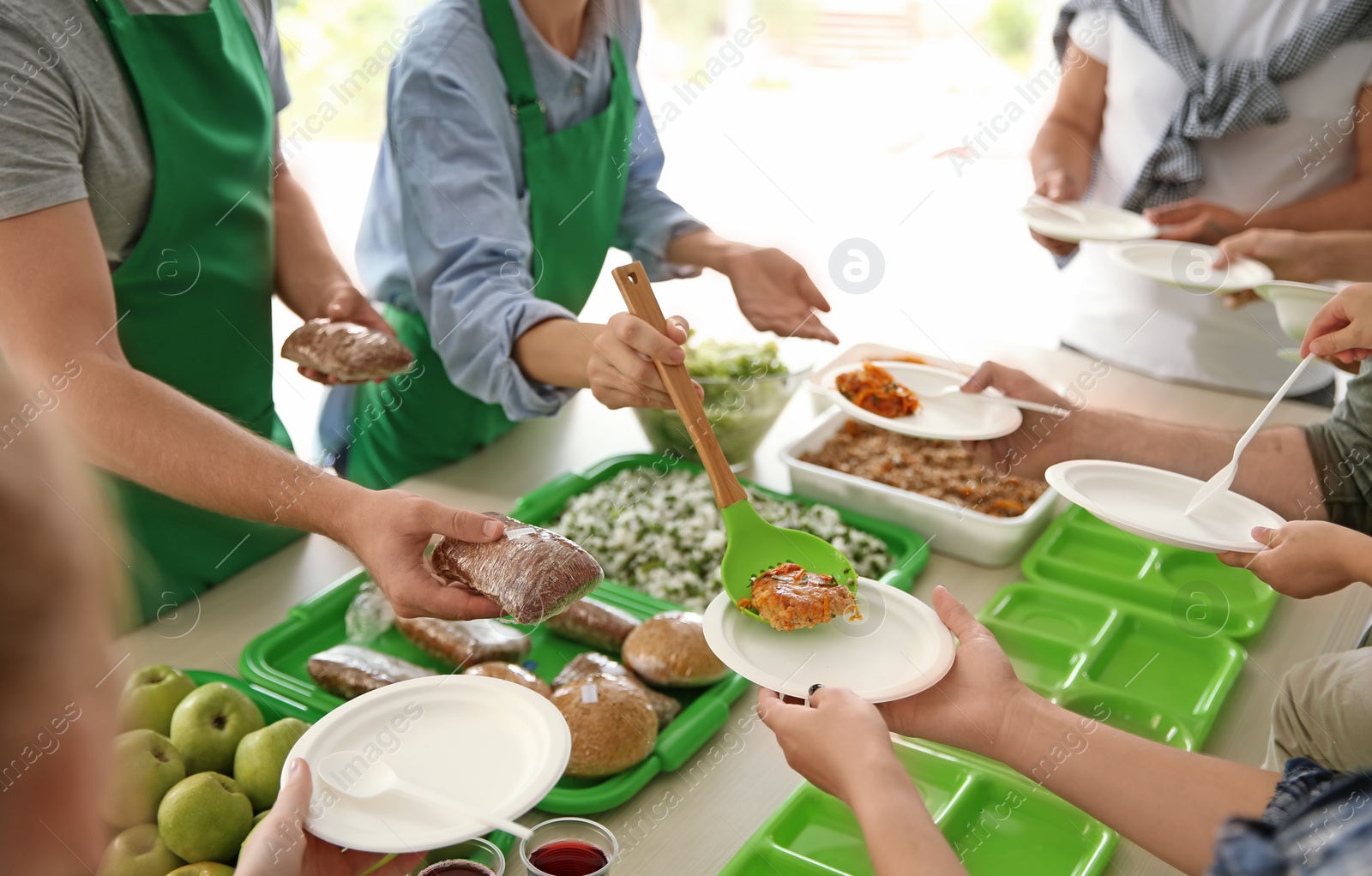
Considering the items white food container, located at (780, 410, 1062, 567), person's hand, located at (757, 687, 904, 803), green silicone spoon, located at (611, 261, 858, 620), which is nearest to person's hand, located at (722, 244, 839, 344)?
white food container, located at (780, 410, 1062, 567)

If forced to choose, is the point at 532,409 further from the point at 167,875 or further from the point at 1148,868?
the point at 1148,868

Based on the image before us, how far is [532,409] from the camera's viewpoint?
72.6 inches

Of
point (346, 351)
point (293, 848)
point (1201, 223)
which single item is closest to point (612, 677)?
point (293, 848)

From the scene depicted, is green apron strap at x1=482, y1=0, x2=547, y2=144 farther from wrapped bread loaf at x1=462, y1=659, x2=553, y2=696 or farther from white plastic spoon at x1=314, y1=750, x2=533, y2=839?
white plastic spoon at x1=314, y1=750, x2=533, y2=839

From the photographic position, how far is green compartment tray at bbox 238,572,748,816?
1.28 m

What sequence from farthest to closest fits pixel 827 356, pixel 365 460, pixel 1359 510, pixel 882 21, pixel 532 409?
pixel 882 21
pixel 827 356
pixel 365 460
pixel 532 409
pixel 1359 510

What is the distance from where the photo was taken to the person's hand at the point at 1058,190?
2.53m

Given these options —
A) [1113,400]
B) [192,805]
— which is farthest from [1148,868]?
[1113,400]

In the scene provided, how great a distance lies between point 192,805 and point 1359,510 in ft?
5.66

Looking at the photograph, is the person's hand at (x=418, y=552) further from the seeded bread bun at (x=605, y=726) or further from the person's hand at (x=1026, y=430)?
the person's hand at (x=1026, y=430)

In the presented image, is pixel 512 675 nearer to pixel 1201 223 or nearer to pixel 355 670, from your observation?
pixel 355 670

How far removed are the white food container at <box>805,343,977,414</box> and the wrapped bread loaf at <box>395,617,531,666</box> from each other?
2.45 feet

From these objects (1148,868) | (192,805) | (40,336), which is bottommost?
(1148,868)

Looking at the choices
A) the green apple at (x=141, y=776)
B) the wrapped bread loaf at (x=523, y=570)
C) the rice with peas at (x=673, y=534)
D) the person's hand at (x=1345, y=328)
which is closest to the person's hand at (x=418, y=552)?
the wrapped bread loaf at (x=523, y=570)
